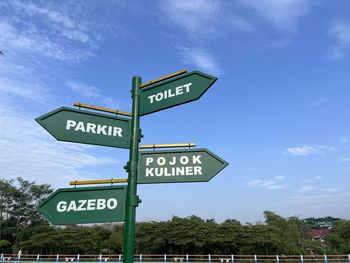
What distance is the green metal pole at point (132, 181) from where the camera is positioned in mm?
2859

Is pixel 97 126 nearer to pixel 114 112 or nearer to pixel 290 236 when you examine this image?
pixel 114 112

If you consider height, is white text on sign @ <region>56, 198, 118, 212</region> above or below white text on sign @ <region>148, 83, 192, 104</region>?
below

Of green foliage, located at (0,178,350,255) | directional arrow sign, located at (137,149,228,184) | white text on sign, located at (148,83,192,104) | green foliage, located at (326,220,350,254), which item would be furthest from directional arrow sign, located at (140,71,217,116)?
green foliage, located at (326,220,350,254)

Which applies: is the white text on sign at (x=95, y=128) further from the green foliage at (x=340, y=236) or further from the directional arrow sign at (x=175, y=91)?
the green foliage at (x=340, y=236)

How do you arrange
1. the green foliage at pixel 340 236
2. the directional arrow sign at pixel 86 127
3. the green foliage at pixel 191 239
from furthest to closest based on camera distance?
the green foliage at pixel 340 236 → the green foliage at pixel 191 239 → the directional arrow sign at pixel 86 127

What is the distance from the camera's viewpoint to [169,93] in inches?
133

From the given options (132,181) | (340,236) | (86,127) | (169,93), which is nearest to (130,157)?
(132,181)

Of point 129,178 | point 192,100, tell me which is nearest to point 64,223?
point 129,178

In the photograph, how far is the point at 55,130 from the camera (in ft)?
10.6

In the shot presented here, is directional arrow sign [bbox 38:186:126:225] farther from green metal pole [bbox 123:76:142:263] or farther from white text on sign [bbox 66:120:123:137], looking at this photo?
white text on sign [bbox 66:120:123:137]

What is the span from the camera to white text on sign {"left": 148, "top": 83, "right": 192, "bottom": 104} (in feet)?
11.0

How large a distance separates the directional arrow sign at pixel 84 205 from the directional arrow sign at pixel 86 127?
0.50 metres

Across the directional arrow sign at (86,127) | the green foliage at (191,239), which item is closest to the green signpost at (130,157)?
the directional arrow sign at (86,127)

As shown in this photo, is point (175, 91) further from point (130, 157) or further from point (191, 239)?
point (191, 239)
